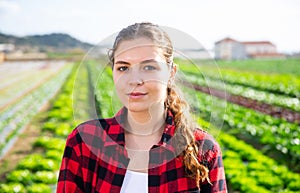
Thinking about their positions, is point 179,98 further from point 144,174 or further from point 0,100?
point 0,100

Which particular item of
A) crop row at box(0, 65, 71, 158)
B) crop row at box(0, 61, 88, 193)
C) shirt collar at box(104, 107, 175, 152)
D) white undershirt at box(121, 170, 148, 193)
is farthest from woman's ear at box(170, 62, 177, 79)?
crop row at box(0, 65, 71, 158)

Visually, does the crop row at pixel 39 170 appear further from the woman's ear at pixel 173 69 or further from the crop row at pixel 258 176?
the woman's ear at pixel 173 69

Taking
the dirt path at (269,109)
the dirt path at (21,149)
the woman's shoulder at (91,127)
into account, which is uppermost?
the woman's shoulder at (91,127)

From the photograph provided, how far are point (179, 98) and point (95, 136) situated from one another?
1.07 ft

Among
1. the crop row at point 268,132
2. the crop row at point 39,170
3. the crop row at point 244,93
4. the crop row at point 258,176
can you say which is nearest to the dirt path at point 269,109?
the crop row at point 244,93

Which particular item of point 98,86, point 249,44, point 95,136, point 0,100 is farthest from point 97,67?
point 249,44

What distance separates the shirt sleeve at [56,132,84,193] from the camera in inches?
57.4

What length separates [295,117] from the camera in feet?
28.1

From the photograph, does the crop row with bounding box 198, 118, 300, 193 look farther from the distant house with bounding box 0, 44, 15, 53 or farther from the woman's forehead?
the distant house with bounding box 0, 44, 15, 53

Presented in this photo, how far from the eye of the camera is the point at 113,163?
1.42 m

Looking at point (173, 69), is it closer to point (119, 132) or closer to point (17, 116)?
point (119, 132)

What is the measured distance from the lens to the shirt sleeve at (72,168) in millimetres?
1457

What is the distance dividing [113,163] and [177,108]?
31 centimetres

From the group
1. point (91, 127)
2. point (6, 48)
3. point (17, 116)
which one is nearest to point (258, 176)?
point (91, 127)
